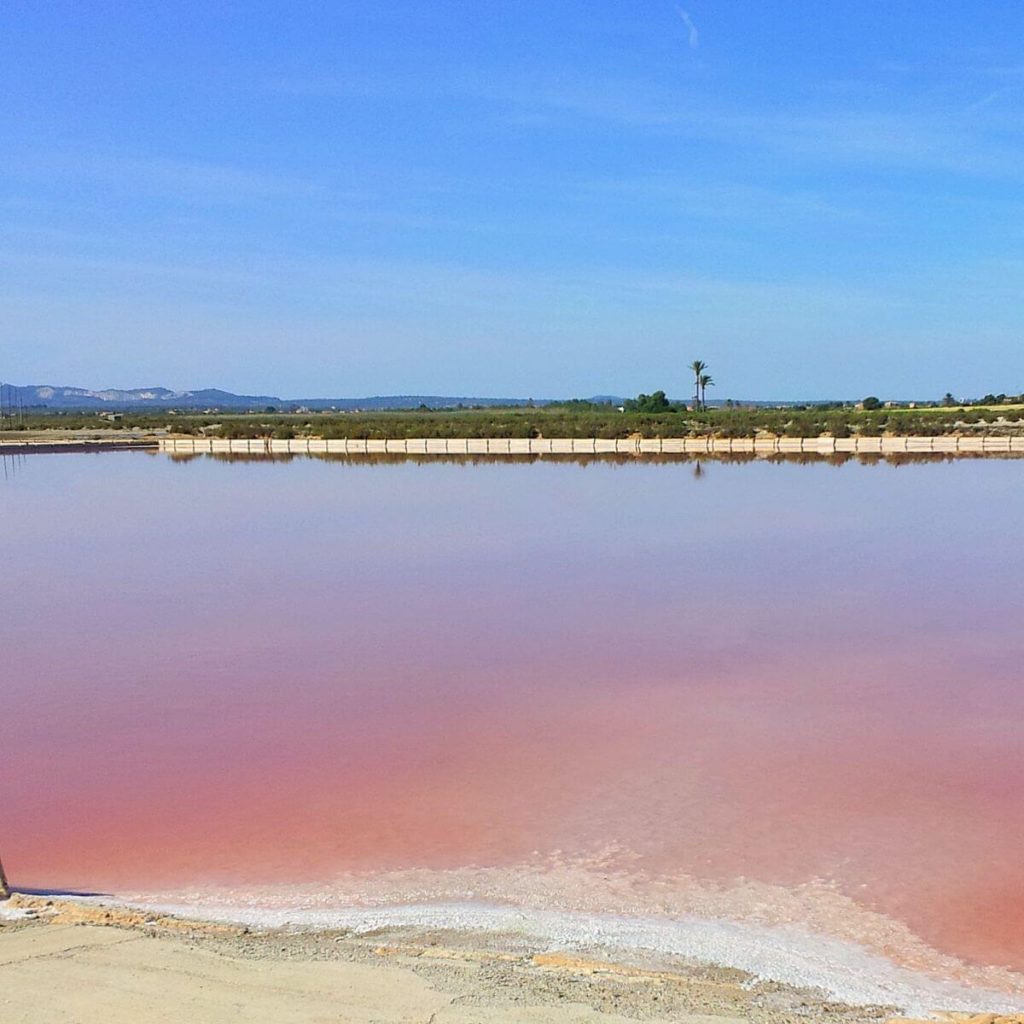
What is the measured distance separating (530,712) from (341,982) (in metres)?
4.14

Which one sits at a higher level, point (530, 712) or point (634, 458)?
point (634, 458)

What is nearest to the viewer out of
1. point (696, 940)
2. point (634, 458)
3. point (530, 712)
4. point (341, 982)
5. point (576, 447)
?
point (341, 982)

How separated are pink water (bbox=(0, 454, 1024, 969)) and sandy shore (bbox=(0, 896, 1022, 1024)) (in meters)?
0.83

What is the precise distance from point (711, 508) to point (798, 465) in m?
13.7

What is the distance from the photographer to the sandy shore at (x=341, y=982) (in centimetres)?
379

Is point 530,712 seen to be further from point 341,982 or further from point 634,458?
point 634,458

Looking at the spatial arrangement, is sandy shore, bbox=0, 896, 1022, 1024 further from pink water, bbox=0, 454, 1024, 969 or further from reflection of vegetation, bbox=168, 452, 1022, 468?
reflection of vegetation, bbox=168, 452, 1022, 468

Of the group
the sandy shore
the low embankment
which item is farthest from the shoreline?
the sandy shore

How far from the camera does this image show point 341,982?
405 cm

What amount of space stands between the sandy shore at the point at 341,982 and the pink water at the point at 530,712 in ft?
2.71

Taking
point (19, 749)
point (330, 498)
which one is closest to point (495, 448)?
point (330, 498)

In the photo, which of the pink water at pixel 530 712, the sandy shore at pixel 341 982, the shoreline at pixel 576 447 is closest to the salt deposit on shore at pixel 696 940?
the sandy shore at pixel 341 982

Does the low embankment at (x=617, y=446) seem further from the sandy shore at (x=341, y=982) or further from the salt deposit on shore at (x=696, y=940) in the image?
the sandy shore at (x=341, y=982)

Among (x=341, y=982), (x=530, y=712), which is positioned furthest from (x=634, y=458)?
(x=341, y=982)
